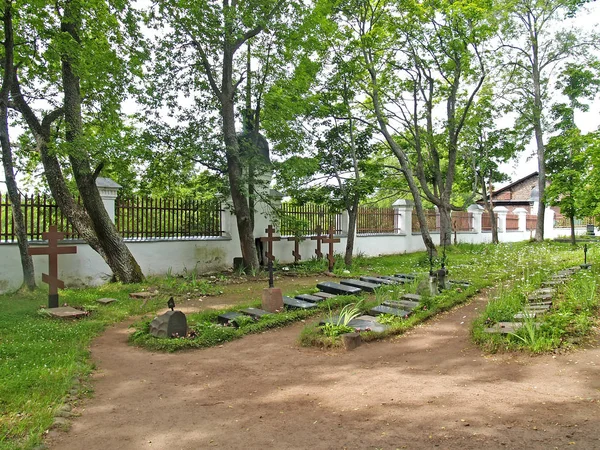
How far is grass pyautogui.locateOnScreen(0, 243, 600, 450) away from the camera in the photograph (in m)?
3.71

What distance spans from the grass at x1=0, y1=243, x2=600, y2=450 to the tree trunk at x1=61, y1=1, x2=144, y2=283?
61 centimetres

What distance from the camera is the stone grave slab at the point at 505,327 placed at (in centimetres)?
541

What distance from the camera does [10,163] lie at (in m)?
8.98

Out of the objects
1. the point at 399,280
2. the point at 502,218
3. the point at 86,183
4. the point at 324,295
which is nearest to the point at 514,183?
the point at 502,218

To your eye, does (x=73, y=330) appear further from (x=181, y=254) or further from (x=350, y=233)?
(x=350, y=233)

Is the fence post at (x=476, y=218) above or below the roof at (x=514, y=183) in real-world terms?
below

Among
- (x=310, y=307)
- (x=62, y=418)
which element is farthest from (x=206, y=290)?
(x=62, y=418)

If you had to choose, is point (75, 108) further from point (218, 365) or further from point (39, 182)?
point (218, 365)

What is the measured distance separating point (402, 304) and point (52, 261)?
20.7 ft

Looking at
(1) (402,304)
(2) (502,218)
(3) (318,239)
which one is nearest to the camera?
(1) (402,304)

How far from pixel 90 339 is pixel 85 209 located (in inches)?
204

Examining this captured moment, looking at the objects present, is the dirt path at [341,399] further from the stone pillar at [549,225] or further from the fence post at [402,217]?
the stone pillar at [549,225]

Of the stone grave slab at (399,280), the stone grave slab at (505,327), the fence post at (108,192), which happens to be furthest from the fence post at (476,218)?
the stone grave slab at (505,327)

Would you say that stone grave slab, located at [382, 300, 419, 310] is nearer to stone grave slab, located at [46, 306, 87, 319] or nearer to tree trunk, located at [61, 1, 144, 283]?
stone grave slab, located at [46, 306, 87, 319]
